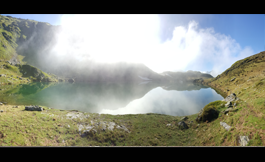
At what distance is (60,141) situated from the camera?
30.5 ft

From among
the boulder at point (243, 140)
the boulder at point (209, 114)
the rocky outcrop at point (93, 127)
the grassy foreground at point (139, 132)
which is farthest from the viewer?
the boulder at point (209, 114)

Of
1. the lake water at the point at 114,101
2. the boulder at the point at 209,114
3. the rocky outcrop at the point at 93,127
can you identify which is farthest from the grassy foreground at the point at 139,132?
the lake water at the point at 114,101

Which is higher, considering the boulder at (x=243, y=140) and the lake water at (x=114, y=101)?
the lake water at (x=114, y=101)

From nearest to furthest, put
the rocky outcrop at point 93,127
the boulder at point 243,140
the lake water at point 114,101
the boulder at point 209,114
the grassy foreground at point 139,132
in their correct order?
the boulder at point 243,140 → the grassy foreground at point 139,132 → the rocky outcrop at point 93,127 → the boulder at point 209,114 → the lake water at point 114,101

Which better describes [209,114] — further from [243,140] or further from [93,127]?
[93,127]

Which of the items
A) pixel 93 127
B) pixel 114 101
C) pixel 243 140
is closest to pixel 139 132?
pixel 93 127

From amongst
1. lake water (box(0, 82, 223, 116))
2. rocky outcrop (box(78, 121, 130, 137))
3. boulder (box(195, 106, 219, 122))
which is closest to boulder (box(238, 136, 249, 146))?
boulder (box(195, 106, 219, 122))

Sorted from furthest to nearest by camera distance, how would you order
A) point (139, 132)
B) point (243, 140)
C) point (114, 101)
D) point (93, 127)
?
point (114, 101), point (139, 132), point (93, 127), point (243, 140)

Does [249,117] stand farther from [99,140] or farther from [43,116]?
[43,116]

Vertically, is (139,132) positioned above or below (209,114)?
below

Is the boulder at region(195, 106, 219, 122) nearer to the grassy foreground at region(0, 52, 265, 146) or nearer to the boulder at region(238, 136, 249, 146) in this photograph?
the grassy foreground at region(0, 52, 265, 146)

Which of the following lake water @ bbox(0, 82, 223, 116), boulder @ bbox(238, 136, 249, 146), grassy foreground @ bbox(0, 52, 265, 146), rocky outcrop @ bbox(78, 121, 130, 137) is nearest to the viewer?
boulder @ bbox(238, 136, 249, 146)

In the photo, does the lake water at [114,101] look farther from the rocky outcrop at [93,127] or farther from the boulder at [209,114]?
the boulder at [209,114]
